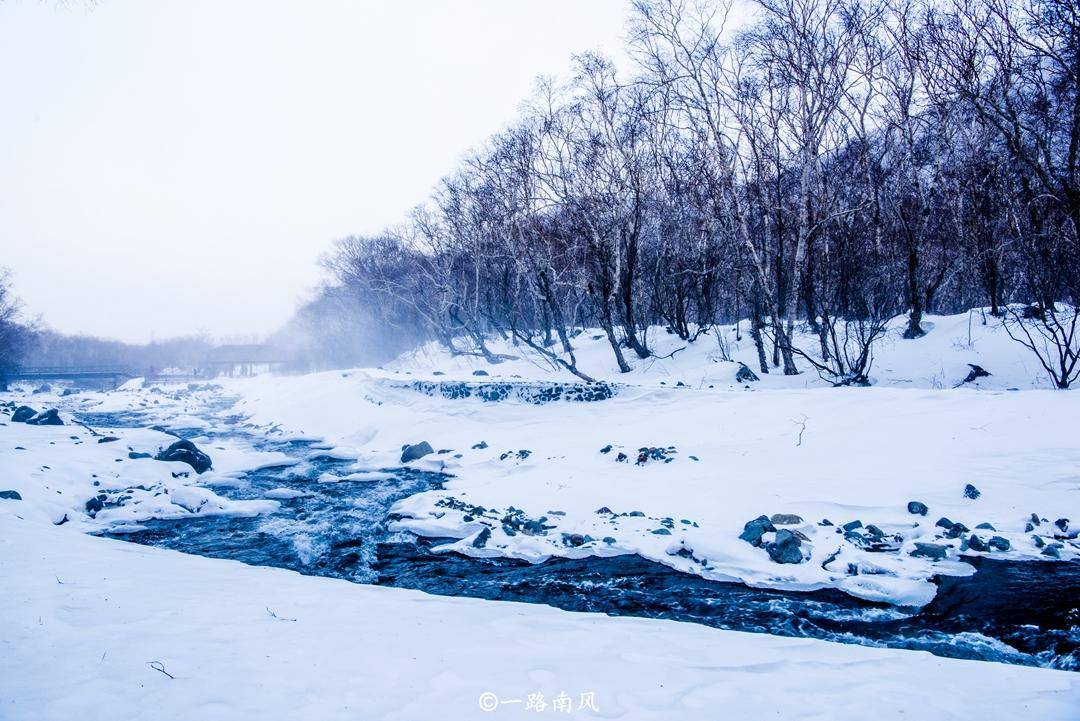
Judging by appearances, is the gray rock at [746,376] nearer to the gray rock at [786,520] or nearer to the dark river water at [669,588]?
the gray rock at [786,520]

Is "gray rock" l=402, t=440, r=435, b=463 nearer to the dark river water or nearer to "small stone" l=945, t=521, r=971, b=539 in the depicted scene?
the dark river water

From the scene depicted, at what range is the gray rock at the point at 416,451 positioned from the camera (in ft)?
36.2

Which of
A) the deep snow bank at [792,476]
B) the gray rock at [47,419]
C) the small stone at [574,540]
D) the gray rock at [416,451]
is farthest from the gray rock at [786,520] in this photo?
the gray rock at [47,419]

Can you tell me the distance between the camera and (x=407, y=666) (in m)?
2.82

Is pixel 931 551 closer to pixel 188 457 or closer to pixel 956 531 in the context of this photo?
pixel 956 531

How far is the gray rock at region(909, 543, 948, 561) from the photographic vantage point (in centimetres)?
495

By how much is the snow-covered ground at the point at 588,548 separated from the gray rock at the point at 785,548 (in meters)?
0.09

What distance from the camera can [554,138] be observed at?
17016 millimetres

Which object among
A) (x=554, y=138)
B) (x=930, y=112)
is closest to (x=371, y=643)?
(x=554, y=138)

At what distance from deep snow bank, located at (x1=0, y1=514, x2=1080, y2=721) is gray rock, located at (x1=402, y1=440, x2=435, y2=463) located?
6.98m

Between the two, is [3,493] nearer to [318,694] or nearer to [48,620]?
[48,620]

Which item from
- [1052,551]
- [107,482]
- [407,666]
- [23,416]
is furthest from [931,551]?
[23,416]

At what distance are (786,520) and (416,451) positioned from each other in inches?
299

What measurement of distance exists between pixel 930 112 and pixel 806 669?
18.7 meters
